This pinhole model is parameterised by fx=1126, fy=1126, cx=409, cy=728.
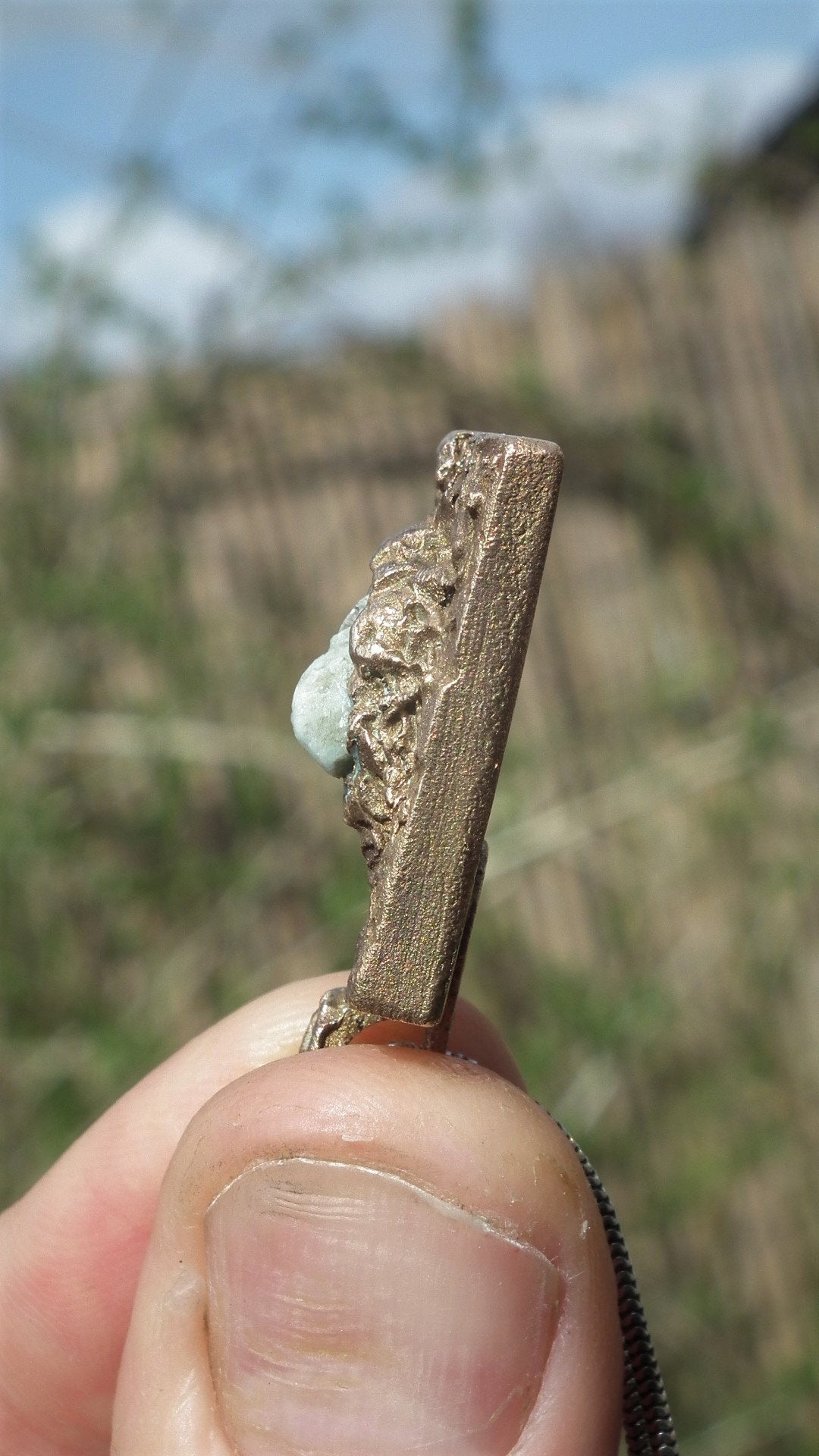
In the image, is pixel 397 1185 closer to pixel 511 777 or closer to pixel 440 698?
pixel 440 698

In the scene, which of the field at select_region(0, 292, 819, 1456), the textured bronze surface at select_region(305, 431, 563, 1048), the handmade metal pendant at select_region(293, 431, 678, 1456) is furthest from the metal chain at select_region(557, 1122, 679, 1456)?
the field at select_region(0, 292, 819, 1456)

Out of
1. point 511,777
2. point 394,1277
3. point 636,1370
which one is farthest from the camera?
point 511,777

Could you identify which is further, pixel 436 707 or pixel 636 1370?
pixel 636 1370

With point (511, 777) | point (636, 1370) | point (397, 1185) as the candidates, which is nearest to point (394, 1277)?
point (397, 1185)

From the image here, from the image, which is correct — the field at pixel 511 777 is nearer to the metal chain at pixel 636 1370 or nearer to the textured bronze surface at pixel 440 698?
the metal chain at pixel 636 1370

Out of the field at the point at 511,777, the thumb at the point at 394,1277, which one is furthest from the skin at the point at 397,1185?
the field at the point at 511,777

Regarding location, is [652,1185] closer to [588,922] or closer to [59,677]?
[588,922]

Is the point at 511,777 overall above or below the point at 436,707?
below
